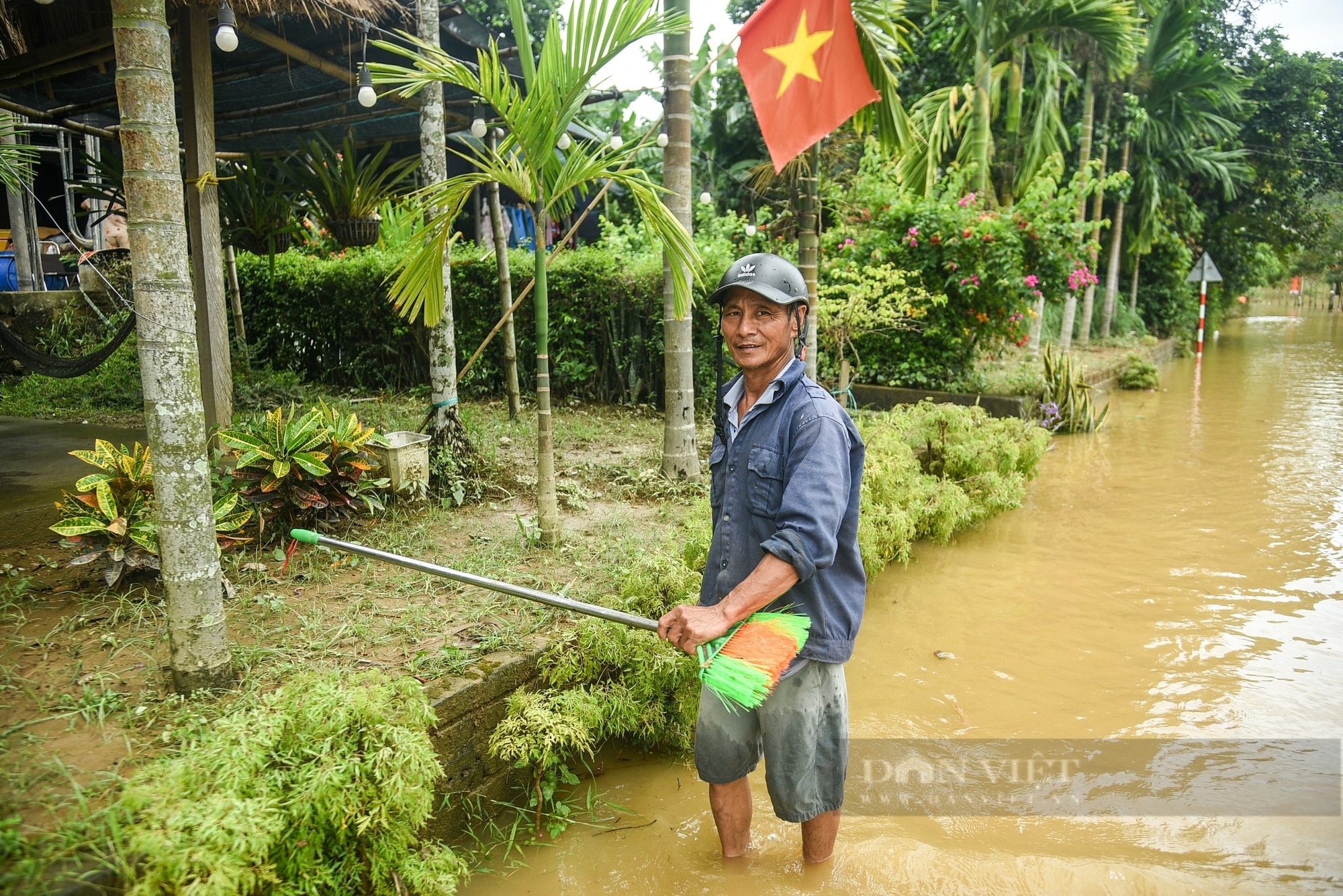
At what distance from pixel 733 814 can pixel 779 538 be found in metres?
1.11

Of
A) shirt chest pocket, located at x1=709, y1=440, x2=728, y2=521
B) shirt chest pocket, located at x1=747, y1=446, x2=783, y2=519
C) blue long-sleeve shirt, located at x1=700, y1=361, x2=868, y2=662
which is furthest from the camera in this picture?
shirt chest pocket, located at x1=709, y1=440, x2=728, y2=521

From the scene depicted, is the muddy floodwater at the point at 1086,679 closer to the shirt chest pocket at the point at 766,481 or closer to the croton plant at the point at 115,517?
the shirt chest pocket at the point at 766,481

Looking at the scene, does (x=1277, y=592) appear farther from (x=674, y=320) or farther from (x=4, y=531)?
(x=4, y=531)

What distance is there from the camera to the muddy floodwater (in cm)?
294

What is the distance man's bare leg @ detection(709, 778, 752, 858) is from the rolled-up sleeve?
2.83 feet

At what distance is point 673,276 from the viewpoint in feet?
17.5

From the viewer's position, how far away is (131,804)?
2.09 meters

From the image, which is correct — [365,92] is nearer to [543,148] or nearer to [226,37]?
[226,37]

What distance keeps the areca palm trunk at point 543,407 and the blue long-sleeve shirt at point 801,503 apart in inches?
69.9

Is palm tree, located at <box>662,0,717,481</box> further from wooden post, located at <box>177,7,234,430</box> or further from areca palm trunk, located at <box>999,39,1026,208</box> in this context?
areca palm trunk, located at <box>999,39,1026,208</box>

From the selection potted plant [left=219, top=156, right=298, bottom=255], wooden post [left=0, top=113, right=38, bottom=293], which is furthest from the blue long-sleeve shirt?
wooden post [left=0, top=113, right=38, bottom=293]

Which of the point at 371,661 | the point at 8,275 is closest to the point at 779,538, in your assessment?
the point at 371,661

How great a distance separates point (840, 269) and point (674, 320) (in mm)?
4510

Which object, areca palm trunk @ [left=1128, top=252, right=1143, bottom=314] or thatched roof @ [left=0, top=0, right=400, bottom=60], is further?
areca palm trunk @ [left=1128, top=252, right=1143, bottom=314]
